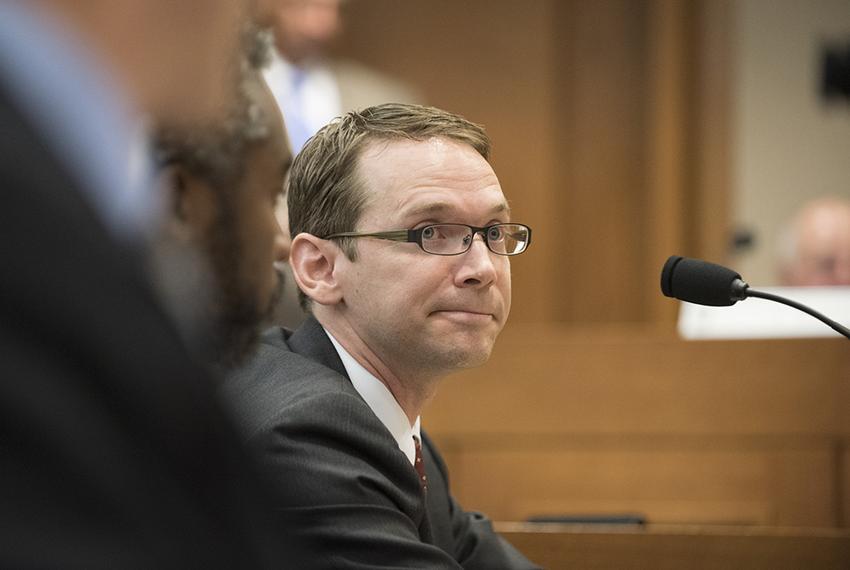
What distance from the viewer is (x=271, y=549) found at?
2.20ft

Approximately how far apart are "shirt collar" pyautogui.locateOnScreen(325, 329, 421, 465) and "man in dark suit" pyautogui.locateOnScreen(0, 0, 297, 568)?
101 cm

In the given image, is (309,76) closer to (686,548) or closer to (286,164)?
(286,164)

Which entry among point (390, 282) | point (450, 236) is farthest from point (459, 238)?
point (390, 282)

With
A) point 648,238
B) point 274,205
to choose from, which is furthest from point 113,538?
point 648,238

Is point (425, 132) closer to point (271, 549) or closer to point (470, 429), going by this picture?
point (271, 549)

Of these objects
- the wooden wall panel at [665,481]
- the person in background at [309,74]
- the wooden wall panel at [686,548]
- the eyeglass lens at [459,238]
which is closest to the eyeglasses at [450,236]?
the eyeglass lens at [459,238]

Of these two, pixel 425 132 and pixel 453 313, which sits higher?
pixel 425 132

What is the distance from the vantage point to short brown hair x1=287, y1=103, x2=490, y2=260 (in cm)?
165

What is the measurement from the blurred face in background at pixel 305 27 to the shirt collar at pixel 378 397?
179 cm

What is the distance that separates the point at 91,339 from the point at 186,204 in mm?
469

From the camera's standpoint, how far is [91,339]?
580 millimetres

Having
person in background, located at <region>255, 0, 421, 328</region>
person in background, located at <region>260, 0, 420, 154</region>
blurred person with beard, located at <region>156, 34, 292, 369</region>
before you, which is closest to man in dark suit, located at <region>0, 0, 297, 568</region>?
blurred person with beard, located at <region>156, 34, 292, 369</region>

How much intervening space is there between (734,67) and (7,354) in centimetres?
571

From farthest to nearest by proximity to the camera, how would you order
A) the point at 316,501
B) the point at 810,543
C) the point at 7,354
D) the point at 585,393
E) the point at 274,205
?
the point at 585,393
the point at 810,543
the point at 274,205
the point at 316,501
the point at 7,354
